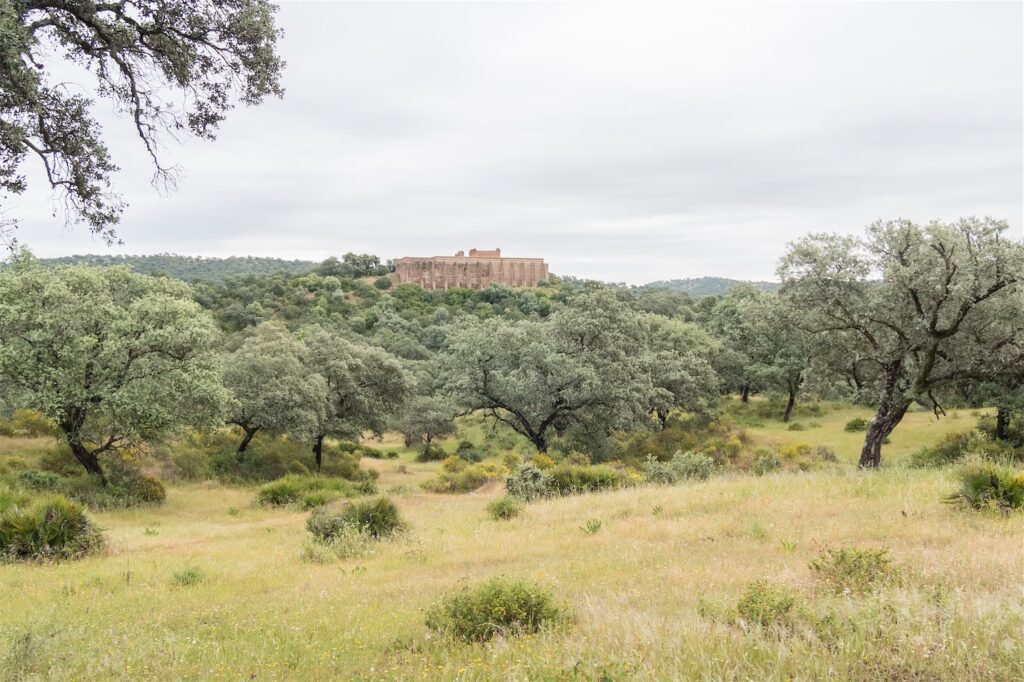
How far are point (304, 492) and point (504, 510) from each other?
35.0 feet

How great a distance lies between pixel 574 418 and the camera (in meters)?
32.0

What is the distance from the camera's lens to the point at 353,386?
34.5m

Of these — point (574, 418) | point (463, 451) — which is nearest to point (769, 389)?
point (574, 418)

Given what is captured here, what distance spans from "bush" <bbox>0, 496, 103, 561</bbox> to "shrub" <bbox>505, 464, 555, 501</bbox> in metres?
10.1

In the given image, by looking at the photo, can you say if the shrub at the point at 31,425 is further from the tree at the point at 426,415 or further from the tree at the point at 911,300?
the tree at the point at 911,300

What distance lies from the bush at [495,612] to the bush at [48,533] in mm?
9153

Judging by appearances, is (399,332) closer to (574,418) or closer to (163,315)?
(574,418)

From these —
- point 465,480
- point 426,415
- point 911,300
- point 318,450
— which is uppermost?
point 911,300

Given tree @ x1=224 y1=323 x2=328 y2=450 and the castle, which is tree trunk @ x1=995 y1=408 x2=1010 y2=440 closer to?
tree @ x1=224 y1=323 x2=328 y2=450

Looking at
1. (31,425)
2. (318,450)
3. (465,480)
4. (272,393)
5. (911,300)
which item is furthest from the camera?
(318,450)

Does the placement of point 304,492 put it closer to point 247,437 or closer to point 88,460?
point 88,460

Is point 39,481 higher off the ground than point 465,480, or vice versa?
point 39,481

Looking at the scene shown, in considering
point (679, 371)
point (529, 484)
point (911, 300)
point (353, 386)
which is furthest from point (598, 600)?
→ point (679, 371)

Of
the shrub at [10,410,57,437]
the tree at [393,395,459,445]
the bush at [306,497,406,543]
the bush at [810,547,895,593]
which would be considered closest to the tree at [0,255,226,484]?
the shrub at [10,410,57,437]
